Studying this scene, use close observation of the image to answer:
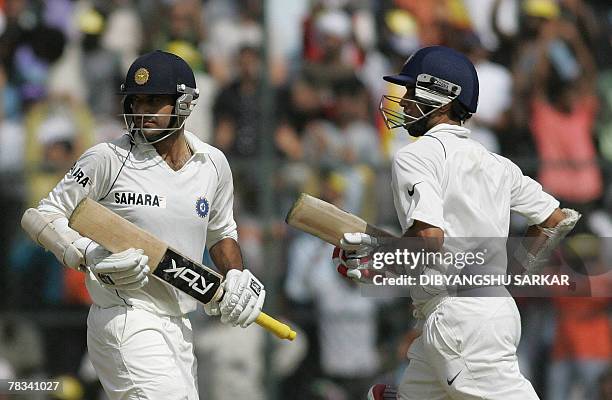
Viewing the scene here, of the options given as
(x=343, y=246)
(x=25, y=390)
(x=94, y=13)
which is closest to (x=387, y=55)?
(x=94, y=13)

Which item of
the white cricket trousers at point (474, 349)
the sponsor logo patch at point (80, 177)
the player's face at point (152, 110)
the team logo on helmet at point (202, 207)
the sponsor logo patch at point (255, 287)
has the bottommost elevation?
the white cricket trousers at point (474, 349)

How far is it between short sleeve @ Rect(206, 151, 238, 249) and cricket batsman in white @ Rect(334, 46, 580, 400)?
0.67 meters

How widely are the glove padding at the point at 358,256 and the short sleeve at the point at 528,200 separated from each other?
75 cm

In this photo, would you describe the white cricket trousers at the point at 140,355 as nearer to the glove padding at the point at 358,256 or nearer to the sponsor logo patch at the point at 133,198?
the sponsor logo patch at the point at 133,198

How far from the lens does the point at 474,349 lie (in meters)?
5.70

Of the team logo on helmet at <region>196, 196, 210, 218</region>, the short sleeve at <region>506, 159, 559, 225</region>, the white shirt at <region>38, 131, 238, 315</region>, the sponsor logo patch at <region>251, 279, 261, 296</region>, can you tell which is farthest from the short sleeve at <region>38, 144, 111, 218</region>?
the short sleeve at <region>506, 159, 559, 225</region>

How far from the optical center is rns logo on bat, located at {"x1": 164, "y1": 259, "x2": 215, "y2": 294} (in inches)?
227

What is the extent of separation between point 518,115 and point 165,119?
5.05 metres

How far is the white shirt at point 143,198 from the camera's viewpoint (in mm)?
5969

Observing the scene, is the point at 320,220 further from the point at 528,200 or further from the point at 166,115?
the point at 528,200

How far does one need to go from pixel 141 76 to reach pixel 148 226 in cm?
71

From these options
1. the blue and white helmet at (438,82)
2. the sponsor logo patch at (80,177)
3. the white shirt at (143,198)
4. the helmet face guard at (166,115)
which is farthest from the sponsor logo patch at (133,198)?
the blue and white helmet at (438,82)

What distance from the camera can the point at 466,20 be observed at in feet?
35.0

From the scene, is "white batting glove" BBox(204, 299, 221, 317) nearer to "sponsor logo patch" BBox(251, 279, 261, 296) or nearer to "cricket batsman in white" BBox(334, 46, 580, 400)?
"sponsor logo patch" BBox(251, 279, 261, 296)
